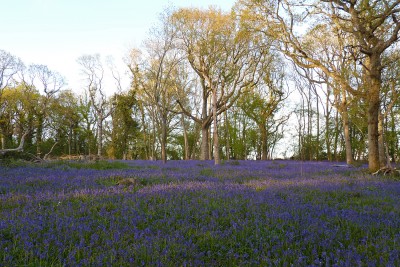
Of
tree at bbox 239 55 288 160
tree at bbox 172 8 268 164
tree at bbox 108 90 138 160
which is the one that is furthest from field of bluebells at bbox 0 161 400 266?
tree at bbox 108 90 138 160

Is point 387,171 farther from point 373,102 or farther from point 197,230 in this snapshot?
point 197,230

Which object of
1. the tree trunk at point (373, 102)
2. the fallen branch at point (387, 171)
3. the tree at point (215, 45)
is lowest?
the fallen branch at point (387, 171)

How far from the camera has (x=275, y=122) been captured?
40.4 meters

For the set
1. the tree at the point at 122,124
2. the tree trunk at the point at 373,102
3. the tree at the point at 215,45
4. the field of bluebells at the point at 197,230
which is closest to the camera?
the field of bluebells at the point at 197,230

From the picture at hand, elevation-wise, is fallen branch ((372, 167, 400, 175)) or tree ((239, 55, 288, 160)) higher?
tree ((239, 55, 288, 160))

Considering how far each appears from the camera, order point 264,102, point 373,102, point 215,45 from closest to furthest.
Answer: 1. point 373,102
2. point 215,45
3. point 264,102

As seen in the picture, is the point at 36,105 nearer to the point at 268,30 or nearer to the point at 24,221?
the point at 268,30

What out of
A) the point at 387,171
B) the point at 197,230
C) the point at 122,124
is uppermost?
the point at 122,124

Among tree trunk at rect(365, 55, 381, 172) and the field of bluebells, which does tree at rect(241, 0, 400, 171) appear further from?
the field of bluebells

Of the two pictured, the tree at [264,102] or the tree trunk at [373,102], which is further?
the tree at [264,102]

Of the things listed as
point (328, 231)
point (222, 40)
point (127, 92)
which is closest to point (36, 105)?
point (127, 92)

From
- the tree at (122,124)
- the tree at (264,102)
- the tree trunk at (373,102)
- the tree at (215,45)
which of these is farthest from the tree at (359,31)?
the tree at (122,124)

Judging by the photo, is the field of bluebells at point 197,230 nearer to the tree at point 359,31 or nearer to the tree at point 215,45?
the tree at point 359,31

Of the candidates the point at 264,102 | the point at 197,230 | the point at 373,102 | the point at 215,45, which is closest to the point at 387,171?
the point at 373,102
